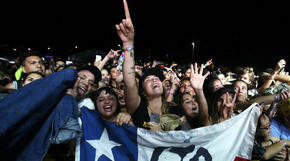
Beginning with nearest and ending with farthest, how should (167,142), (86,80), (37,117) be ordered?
(37,117)
(167,142)
(86,80)

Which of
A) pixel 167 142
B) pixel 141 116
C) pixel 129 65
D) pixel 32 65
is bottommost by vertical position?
pixel 167 142

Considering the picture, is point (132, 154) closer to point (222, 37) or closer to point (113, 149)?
point (113, 149)

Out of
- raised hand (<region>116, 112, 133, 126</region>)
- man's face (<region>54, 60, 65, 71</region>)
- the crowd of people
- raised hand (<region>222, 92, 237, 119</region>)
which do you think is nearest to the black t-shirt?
the crowd of people

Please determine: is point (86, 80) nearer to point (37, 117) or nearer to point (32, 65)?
point (32, 65)

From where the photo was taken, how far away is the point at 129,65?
91.3 inches

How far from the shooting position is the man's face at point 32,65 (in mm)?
3328

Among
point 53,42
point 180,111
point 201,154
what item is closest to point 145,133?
point 201,154

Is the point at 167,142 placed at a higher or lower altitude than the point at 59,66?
lower

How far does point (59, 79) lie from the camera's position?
1420mm

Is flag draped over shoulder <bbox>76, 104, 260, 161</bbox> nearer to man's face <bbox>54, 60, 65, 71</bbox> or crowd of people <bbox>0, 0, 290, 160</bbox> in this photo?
crowd of people <bbox>0, 0, 290, 160</bbox>

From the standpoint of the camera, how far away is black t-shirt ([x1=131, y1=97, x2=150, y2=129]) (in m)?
2.28

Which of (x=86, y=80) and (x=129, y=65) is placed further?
(x=86, y=80)

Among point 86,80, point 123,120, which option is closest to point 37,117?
point 123,120

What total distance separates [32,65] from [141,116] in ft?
7.94
